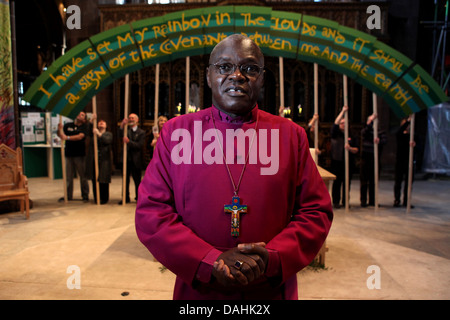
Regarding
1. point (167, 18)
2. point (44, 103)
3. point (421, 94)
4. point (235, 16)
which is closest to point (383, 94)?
point (421, 94)

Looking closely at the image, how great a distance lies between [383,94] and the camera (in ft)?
20.9

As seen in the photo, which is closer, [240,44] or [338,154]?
[240,44]

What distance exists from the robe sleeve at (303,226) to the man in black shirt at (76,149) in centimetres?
674

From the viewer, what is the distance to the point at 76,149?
7.64 meters

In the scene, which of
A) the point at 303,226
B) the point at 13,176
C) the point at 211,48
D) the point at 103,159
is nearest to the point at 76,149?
the point at 103,159

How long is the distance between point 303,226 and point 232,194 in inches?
12.0

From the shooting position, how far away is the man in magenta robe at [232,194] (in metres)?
1.43

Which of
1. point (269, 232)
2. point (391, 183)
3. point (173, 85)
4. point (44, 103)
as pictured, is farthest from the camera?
point (173, 85)

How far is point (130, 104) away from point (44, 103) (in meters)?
6.17

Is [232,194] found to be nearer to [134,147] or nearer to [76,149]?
[134,147]

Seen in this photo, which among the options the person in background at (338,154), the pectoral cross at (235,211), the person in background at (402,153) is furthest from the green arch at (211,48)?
the pectoral cross at (235,211)

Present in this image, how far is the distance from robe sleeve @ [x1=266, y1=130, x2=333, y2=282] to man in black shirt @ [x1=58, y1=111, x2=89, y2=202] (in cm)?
674
